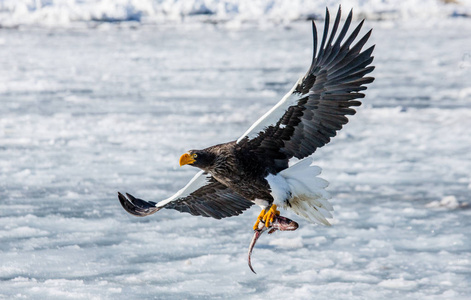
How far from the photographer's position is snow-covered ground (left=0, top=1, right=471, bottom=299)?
14.6 ft

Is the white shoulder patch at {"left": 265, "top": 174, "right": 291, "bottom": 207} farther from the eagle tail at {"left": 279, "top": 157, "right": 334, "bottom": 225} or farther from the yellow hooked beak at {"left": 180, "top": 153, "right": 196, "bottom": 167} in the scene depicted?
the yellow hooked beak at {"left": 180, "top": 153, "right": 196, "bottom": 167}

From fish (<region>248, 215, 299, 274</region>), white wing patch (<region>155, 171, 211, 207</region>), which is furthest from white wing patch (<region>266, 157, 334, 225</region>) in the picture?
white wing patch (<region>155, 171, 211, 207</region>)

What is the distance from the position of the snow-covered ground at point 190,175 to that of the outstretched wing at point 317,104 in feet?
3.17

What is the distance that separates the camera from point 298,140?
3.87 metres

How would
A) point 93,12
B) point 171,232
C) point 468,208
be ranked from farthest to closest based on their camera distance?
point 93,12, point 468,208, point 171,232

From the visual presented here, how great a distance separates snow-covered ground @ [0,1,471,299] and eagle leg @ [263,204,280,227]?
651 millimetres

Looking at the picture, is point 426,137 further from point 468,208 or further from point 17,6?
point 17,6

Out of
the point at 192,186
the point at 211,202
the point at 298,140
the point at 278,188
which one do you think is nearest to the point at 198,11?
the point at 211,202

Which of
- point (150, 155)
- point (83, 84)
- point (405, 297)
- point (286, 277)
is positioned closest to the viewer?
point (405, 297)

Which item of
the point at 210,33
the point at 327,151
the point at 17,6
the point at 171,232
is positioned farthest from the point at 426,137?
the point at 17,6

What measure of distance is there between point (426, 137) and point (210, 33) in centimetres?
1416

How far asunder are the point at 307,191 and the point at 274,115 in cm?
45

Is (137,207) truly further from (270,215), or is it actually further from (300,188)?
(300,188)

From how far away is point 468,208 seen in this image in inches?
227
